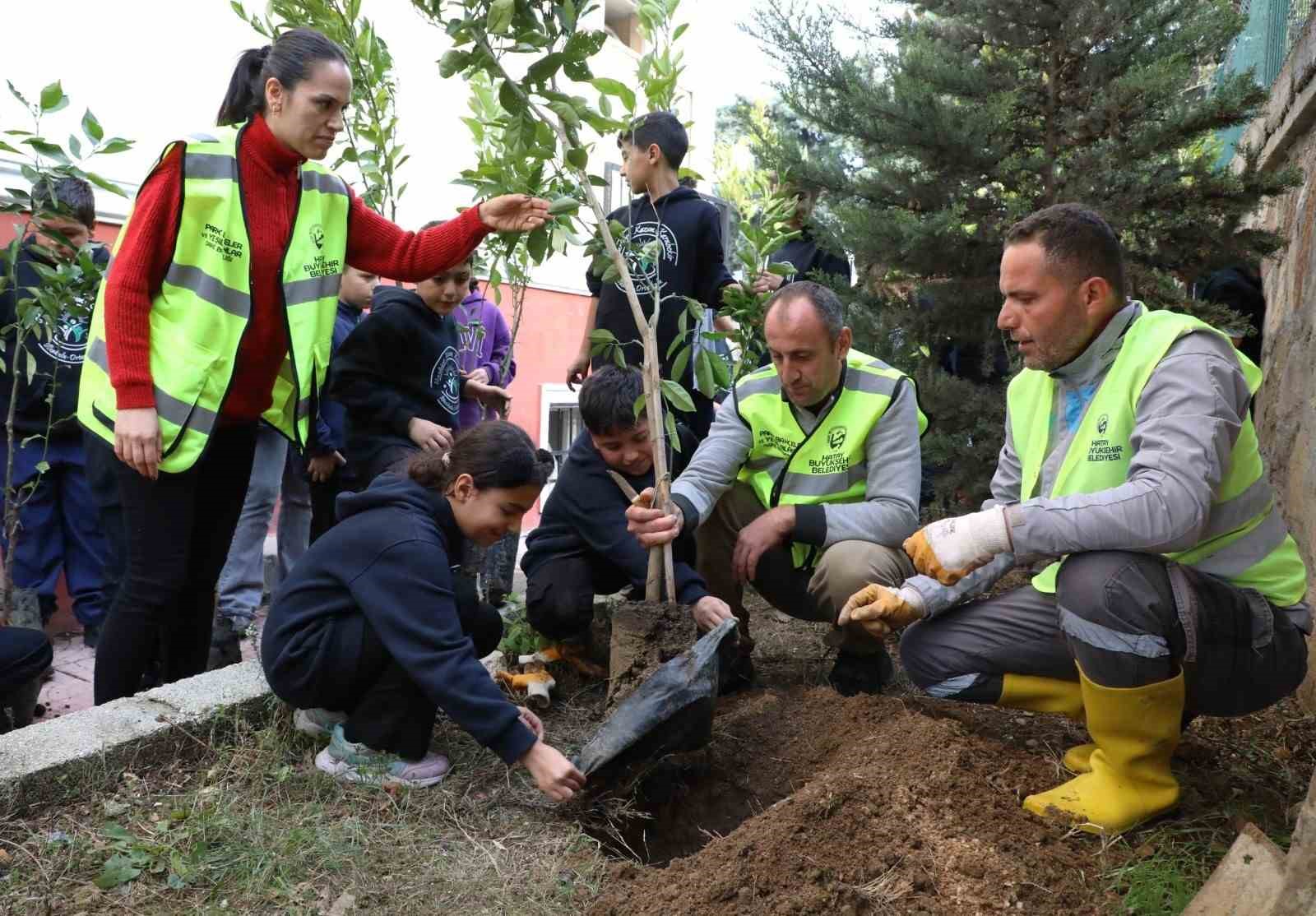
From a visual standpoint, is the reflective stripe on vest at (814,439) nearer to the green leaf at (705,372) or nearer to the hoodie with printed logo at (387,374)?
the green leaf at (705,372)

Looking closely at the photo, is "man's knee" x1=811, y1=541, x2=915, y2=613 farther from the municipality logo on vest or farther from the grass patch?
the grass patch

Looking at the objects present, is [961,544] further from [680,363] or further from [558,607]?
[558,607]

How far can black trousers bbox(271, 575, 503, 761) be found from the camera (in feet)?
8.09

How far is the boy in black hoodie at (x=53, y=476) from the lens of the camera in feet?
13.6

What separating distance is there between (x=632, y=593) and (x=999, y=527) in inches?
58.3

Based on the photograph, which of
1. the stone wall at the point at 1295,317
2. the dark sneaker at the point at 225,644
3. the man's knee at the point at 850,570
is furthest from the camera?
the dark sneaker at the point at 225,644

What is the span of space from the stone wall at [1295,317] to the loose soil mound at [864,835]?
1.23 m

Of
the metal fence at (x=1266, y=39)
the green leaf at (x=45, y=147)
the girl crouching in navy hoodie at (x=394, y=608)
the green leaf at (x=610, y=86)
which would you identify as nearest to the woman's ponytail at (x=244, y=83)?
the green leaf at (x=45, y=147)

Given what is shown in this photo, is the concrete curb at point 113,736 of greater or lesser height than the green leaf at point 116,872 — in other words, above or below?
above

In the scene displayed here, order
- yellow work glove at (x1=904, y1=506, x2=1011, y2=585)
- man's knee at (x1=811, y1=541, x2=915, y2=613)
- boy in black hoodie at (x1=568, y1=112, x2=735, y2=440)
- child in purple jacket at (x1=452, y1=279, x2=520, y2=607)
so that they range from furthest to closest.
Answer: child in purple jacket at (x1=452, y1=279, x2=520, y2=607) → boy in black hoodie at (x1=568, y1=112, x2=735, y2=440) → man's knee at (x1=811, y1=541, x2=915, y2=613) → yellow work glove at (x1=904, y1=506, x2=1011, y2=585)

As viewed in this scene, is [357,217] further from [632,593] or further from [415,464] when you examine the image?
[632,593]

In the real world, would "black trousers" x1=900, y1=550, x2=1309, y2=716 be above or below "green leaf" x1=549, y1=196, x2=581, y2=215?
below

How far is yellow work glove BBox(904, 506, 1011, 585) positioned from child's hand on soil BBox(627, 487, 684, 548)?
0.72m

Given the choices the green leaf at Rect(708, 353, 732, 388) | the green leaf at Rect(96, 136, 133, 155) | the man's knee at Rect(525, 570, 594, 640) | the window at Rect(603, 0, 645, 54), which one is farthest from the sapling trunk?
the window at Rect(603, 0, 645, 54)
